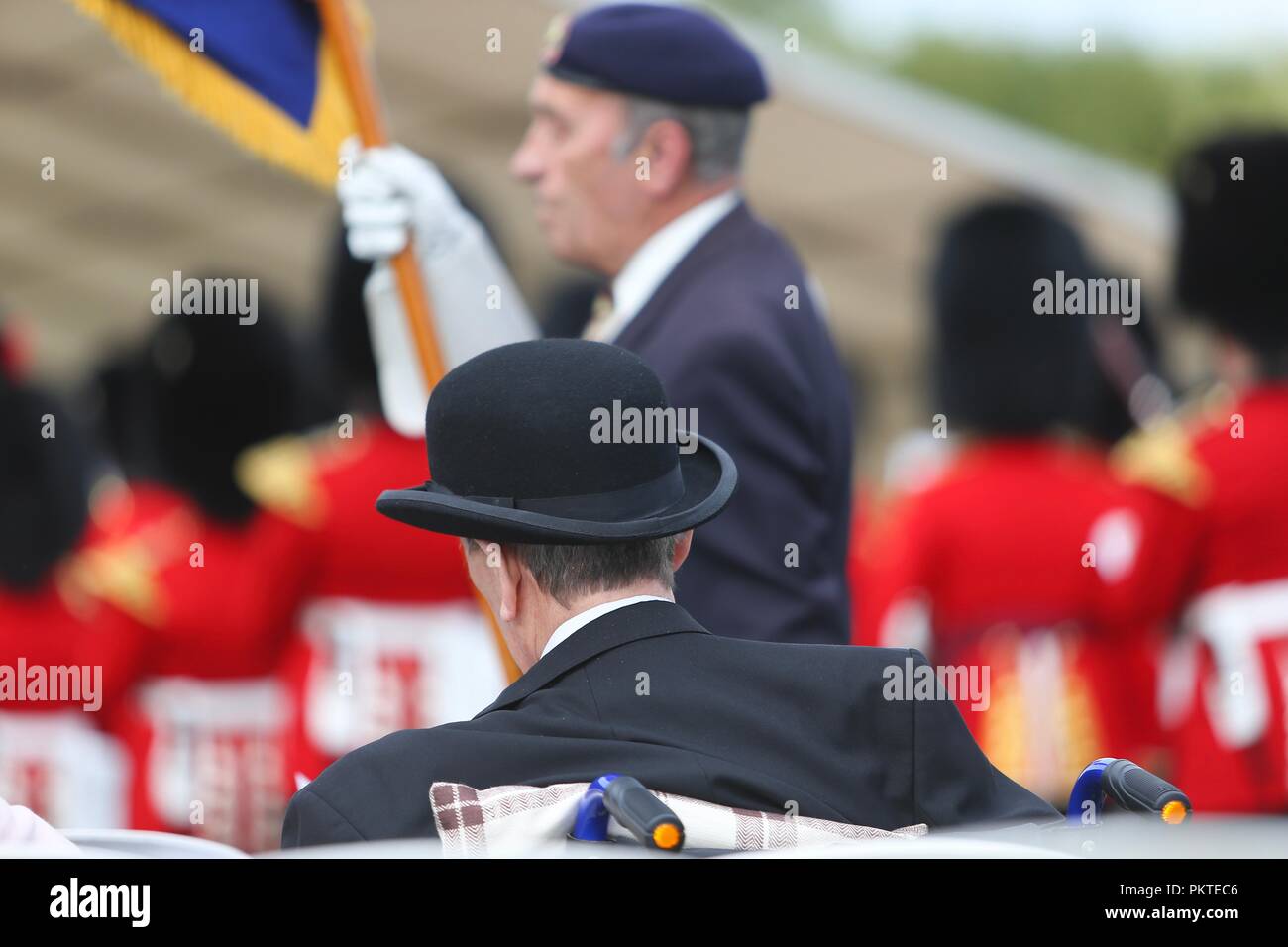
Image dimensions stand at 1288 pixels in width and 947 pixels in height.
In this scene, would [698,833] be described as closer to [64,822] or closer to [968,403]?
[968,403]

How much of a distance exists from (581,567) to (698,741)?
248 millimetres

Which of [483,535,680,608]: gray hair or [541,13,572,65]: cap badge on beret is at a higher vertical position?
[541,13,572,65]: cap badge on beret

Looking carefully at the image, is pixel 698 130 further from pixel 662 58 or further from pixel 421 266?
pixel 421 266

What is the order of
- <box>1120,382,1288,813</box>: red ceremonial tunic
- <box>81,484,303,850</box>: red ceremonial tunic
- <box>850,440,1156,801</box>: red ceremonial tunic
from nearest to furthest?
<box>1120,382,1288,813</box>: red ceremonial tunic
<box>850,440,1156,801</box>: red ceremonial tunic
<box>81,484,303,850</box>: red ceremonial tunic

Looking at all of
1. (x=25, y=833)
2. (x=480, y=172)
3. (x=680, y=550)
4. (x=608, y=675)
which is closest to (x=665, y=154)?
(x=680, y=550)

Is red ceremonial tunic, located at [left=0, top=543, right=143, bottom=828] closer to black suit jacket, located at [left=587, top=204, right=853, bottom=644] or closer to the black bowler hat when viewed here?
black suit jacket, located at [left=587, top=204, right=853, bottom=644]

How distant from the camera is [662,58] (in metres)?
3.64

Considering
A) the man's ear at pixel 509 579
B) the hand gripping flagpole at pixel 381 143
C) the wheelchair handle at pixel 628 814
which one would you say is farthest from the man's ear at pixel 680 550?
the hand gripping flagpole at pixel 381 143

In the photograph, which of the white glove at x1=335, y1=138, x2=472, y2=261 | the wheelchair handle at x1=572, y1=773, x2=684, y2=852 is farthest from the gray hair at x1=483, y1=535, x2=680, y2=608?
the white glove at x1=335, y1=138, x2=472, y2=261

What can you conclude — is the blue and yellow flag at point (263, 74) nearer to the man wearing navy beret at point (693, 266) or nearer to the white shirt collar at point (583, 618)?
the man wearing navy beret at point (693, 266)

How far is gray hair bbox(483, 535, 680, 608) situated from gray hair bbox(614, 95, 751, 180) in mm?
1462

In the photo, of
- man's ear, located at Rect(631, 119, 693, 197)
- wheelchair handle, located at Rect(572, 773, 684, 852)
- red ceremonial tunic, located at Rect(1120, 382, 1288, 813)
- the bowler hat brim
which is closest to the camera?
wheelchair handle, located at Rect(572, 773, 684, 852)

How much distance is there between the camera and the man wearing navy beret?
3.30m

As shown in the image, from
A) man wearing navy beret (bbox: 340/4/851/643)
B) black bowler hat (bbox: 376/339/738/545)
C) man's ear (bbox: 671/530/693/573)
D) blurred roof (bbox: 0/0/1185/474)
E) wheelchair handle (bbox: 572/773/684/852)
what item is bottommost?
wheelchair handle (bbox: 572/773/684/852)
